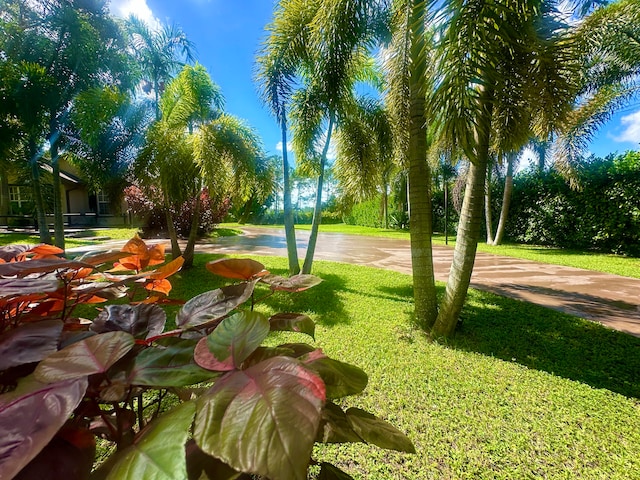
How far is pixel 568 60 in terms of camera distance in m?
3.17

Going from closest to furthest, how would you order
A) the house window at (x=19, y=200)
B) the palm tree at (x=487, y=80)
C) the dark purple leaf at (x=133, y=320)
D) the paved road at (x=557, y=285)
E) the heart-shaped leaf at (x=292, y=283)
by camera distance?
the dark purple leaf at (x=133, y=320)
the heart-shaped leaf at (x=292, y=283)
the palm tree at (x=487, y=80)
the paved road at (x=557, y=285)
the house window at (x=19, y=200)

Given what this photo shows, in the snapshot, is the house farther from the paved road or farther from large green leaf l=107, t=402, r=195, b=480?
large green leaf l=107, t=402, r=195, b=480

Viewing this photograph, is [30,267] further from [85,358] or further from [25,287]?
[85,358]

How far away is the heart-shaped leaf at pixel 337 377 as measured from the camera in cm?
51

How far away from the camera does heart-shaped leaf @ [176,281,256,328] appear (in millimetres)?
614

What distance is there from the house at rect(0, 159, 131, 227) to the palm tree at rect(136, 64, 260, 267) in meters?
13.5

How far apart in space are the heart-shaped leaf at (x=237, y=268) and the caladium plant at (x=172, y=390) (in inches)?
2.5

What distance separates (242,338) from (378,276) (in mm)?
7218

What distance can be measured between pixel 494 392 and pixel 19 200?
2819cm

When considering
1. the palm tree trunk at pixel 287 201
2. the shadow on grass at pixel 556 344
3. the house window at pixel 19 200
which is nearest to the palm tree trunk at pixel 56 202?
the palm tree trunk at pixel 287 201

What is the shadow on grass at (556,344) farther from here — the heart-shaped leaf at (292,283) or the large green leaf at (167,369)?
the large green leaf at (167,369)

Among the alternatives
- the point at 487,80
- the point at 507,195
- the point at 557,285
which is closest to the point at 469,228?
the point at 487,80

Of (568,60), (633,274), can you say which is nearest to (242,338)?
(568,60)

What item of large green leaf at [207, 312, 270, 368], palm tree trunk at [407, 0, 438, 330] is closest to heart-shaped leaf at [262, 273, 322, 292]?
large green leaf at [207, 312, 270, 368]
